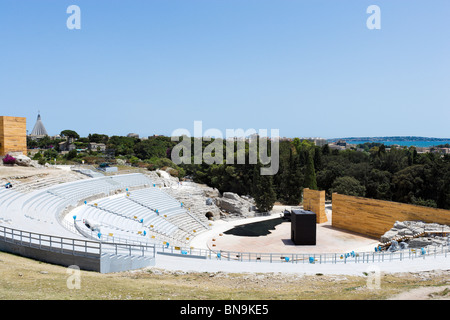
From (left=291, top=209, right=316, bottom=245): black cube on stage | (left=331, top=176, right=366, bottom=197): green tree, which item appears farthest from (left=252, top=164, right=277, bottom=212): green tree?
(left=291, top=209, right=316, bottom=245): black cube on stage

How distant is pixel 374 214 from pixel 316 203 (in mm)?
5781

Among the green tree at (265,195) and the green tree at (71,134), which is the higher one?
the green tree at (71,134)

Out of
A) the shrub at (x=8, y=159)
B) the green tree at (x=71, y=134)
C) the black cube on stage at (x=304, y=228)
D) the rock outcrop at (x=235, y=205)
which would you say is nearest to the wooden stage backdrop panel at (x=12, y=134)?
the shrub at (x=8, y=159)

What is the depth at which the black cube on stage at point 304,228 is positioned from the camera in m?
24.1

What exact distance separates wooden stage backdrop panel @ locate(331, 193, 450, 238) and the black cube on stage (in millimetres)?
7207

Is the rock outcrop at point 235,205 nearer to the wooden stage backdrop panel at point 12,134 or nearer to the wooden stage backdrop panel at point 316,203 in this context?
the wooden stage backdrop panel at point 316,203

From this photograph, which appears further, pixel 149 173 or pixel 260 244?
pixel 149 173

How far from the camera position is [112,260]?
11.6 m

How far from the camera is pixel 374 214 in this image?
28000mm

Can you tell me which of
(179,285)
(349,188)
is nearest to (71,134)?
(349,188)

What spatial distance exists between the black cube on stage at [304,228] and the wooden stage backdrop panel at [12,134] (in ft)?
87.5
